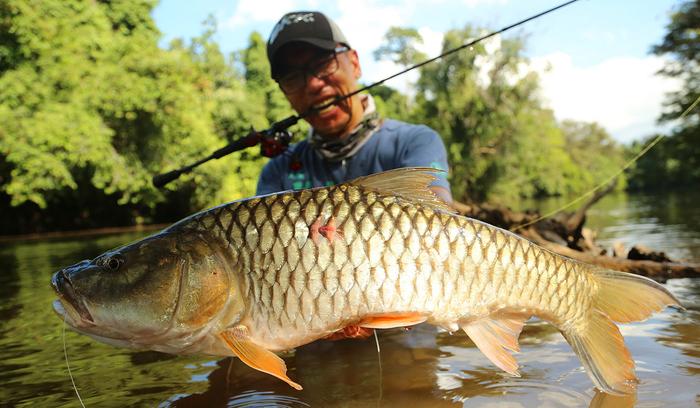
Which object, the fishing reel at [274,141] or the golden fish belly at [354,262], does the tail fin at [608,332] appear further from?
the fishing reel at [274,141]

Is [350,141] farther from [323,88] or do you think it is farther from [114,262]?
[114,262]

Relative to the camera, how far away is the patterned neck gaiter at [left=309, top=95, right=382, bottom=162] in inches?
143

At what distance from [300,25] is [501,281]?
221 centimetres

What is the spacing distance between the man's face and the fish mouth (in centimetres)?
191

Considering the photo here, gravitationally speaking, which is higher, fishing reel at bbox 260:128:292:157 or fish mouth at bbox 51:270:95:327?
fishing reel at bbox 260:128:292:157

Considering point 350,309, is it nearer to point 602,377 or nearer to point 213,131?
point 602,377

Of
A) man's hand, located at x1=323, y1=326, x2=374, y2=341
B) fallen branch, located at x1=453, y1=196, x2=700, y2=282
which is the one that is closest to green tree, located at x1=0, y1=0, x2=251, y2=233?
fallen branch, located at x1=453, y1=196, x2=700, y2=282

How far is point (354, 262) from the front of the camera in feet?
6.56

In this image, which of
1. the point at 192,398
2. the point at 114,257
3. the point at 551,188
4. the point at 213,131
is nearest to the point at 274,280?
the point at 114,257

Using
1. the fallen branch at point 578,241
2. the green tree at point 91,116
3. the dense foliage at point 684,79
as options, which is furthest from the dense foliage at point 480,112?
the fallen branch at point 578,241

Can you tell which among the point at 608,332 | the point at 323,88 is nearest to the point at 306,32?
the point at 323,88

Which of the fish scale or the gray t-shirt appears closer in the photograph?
the fish scale

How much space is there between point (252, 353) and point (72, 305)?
666mm

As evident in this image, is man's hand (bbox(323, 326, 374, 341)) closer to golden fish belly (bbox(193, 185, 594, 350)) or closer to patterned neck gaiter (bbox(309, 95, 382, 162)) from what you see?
golden fish belly (bbox(193, 185, 594, 350))
